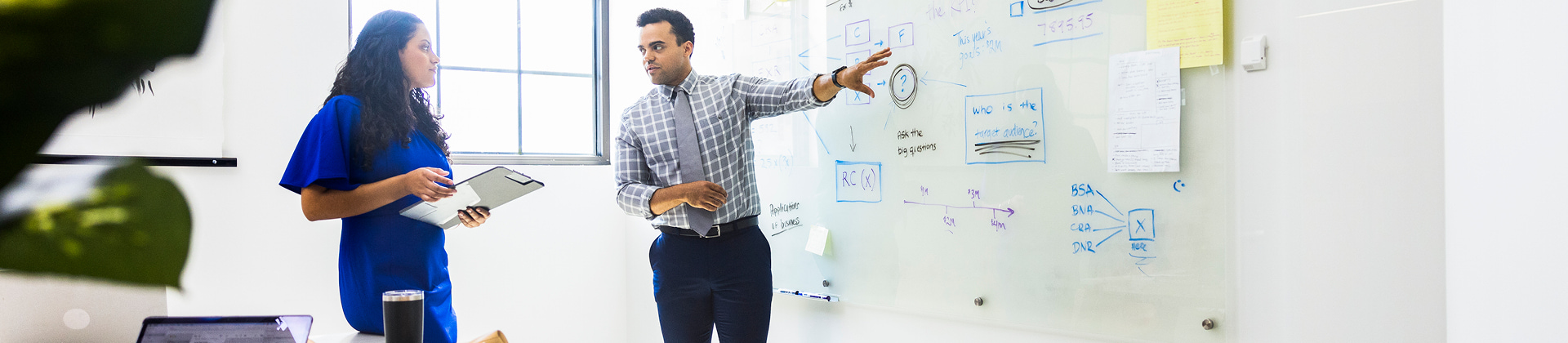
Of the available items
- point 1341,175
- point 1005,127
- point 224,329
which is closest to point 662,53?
point 1005,127

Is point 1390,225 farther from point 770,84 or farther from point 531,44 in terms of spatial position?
point 531,44

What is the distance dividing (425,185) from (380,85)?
26 cm

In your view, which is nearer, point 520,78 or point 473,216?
point 473,216


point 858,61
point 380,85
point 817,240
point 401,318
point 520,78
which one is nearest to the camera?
point 401,318

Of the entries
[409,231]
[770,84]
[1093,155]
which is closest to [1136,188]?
[1093,155]

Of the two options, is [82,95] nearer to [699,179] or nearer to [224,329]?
[224,329]

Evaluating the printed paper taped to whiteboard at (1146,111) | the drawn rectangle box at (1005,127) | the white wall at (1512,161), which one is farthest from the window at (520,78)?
the white wall at (1512,161)

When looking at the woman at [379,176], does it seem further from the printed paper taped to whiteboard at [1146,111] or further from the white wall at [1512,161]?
the white wall at [1512,161]

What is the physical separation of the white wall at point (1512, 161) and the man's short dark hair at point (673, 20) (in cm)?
159

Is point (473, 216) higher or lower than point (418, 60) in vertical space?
lower

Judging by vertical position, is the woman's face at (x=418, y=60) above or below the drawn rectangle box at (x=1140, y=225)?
above

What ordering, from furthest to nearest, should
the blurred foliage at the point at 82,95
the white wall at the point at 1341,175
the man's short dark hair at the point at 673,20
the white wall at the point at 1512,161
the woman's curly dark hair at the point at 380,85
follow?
1. the man's short dark hair at the point at 673,20
2. the woman's curly dark hair at the point at 380,85
3. the white wall at the point at 1341,175
4. the white wall at the point at 1512,161
5. the blurred foliage at the point at 82,95

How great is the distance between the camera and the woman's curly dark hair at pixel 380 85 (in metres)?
1.56

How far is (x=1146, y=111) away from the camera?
158cm
